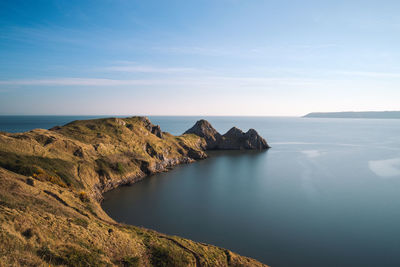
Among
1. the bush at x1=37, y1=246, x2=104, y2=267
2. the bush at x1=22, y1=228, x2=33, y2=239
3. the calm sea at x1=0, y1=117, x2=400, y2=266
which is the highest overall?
the bush at x1=22, y1=228, x2=33, y2=239

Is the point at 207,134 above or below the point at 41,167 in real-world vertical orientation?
above

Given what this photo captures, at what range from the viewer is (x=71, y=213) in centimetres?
2473

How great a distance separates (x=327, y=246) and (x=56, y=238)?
33.8m

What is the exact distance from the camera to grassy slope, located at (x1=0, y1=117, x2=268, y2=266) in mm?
16469

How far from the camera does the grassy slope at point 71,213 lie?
1647cm

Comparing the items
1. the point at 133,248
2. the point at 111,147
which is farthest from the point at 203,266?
the point at 111,147

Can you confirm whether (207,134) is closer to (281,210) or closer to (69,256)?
(281,210)

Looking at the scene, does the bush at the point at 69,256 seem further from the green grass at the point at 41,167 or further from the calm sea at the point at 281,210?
the green grass at the point at 41,167

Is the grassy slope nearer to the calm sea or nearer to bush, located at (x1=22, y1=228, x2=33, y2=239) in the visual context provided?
bush, located at (x1=22, y1=228, x2=33, y2=239)

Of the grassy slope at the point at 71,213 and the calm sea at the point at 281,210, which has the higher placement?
the grassy slope at the point at 71,213

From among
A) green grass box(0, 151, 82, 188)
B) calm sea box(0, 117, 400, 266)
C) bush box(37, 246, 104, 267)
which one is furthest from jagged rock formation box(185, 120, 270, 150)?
bush box(37, 246, 104, 267)

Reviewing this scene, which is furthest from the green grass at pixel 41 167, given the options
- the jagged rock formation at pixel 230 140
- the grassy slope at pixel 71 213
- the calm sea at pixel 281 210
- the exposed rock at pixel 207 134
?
the jagged rock formation at pixel 230 140

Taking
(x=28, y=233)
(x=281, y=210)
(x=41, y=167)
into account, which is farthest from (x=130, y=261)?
(x=281, y=210)

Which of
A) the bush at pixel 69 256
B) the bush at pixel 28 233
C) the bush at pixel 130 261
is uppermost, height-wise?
the bush at pixel 28 233
